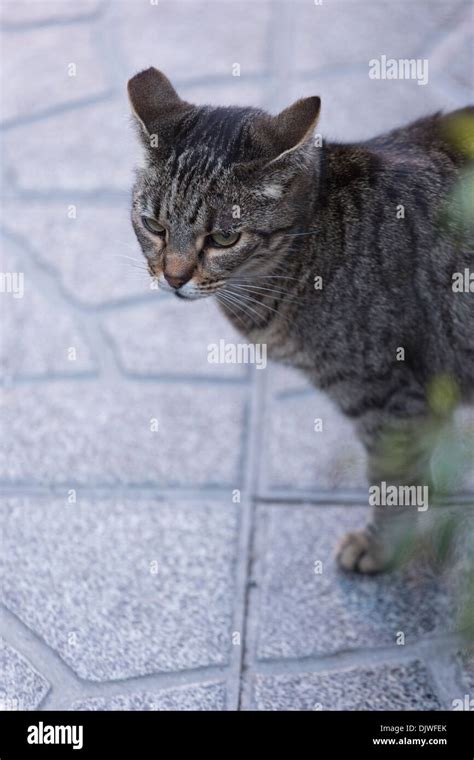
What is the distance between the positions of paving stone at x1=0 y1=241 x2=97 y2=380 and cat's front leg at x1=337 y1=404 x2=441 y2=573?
1214mm

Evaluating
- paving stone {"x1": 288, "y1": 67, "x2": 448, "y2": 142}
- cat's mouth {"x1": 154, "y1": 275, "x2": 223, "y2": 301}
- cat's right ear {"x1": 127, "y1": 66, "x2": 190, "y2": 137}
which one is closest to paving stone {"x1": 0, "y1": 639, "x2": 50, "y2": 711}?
cat's mouth {"x1": 154, "y1": 275, "x2": 223, "y2": 301}

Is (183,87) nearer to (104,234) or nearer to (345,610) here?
(104,234)

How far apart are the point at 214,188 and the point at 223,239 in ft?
0.41

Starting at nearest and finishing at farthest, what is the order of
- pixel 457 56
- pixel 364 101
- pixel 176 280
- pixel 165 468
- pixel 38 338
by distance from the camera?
pixel 176 280 < pixel 165 468 < pixel 38 338 < pixel 364 101 < pixel 457 56

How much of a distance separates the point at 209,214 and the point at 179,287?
7.9 inches

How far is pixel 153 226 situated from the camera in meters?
2.46

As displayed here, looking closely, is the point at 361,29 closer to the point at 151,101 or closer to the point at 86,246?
the point at 86,246

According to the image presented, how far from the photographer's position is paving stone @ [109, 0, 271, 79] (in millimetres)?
4812

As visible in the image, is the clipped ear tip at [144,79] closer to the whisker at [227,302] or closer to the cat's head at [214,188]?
the cat's head at [214,188]

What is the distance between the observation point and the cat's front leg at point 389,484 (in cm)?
256

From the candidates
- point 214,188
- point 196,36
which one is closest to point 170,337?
point 214,188

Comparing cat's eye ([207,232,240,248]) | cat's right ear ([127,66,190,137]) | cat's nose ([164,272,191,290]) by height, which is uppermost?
cat's right ear ([127,66,190,137])

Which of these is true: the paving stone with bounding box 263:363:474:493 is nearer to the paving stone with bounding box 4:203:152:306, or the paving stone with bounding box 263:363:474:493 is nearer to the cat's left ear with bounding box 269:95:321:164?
the paving stone with bounding box 4:203:152:306

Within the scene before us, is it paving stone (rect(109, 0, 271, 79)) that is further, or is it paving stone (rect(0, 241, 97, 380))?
paving stone (rect(109, 0, 271, 79))
